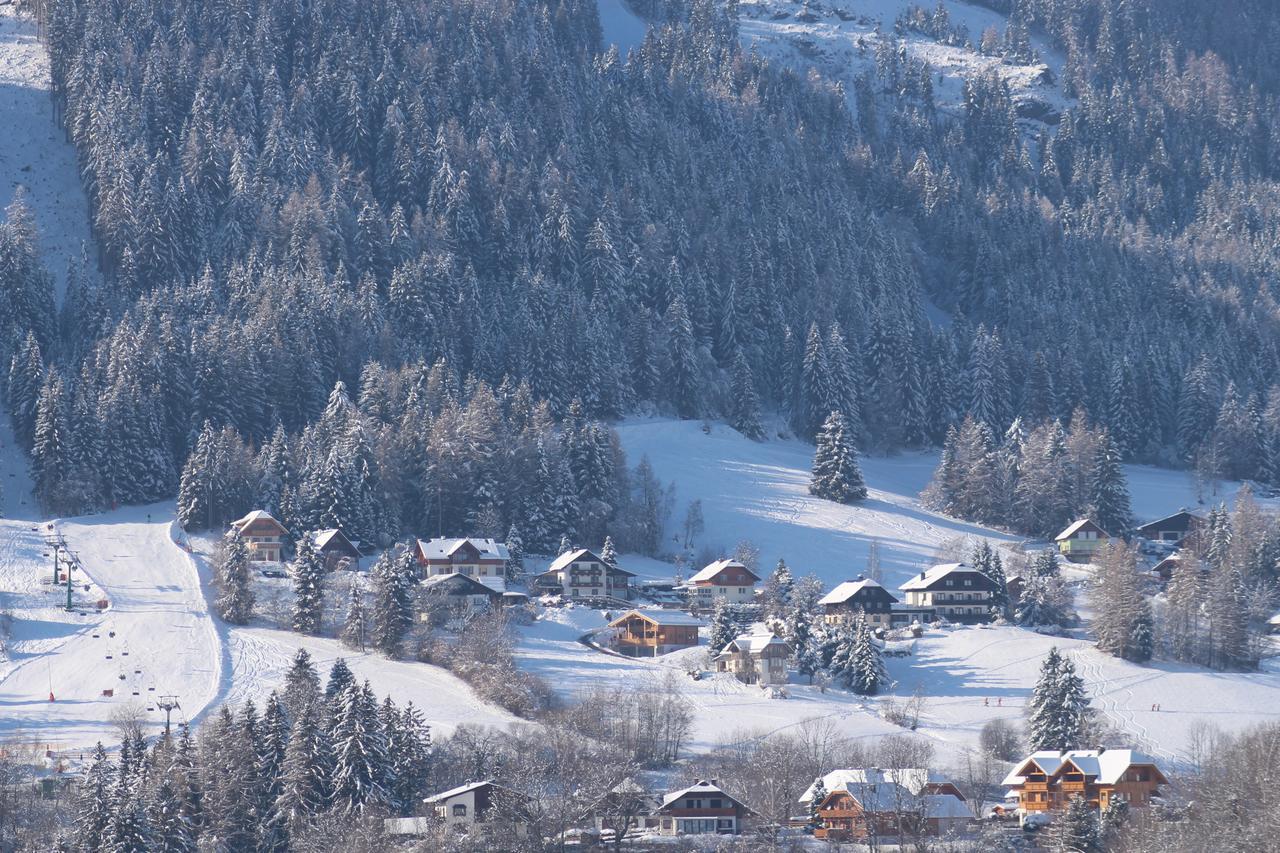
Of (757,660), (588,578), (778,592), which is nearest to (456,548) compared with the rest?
(588,578)

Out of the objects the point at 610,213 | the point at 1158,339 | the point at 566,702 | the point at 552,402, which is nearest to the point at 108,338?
the point at 552,402

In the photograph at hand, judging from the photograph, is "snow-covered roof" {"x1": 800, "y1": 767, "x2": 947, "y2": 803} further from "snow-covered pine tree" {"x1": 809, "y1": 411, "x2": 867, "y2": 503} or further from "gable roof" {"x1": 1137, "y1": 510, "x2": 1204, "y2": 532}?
"gable roof" {"x1": 1137, "y1": 510, "x2": 1204, "y2": 532}

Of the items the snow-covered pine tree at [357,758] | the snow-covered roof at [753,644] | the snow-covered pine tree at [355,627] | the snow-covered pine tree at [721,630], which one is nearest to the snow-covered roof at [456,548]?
the snow-covered pine tree at [355,627]

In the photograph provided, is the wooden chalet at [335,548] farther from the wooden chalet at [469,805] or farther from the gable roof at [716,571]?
the wooden chalet at [469,805]

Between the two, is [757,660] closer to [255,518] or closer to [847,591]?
[847,591]

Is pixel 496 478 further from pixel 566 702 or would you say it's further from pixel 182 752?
pixel 182 752

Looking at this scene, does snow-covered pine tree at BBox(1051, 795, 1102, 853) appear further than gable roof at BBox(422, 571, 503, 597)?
No

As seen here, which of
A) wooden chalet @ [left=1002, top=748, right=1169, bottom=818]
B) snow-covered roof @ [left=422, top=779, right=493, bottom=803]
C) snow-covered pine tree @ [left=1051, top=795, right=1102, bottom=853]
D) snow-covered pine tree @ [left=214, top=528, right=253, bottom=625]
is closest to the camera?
snow-covered pine tree @ [left=1051, top=795, right=1102, bottom=853]

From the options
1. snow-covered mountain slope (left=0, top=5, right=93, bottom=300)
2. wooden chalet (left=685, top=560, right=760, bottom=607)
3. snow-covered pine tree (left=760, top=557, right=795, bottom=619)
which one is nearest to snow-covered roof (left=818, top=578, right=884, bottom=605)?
snow-covered pine tree (left=760, top=557, right=795, bottom=619)
